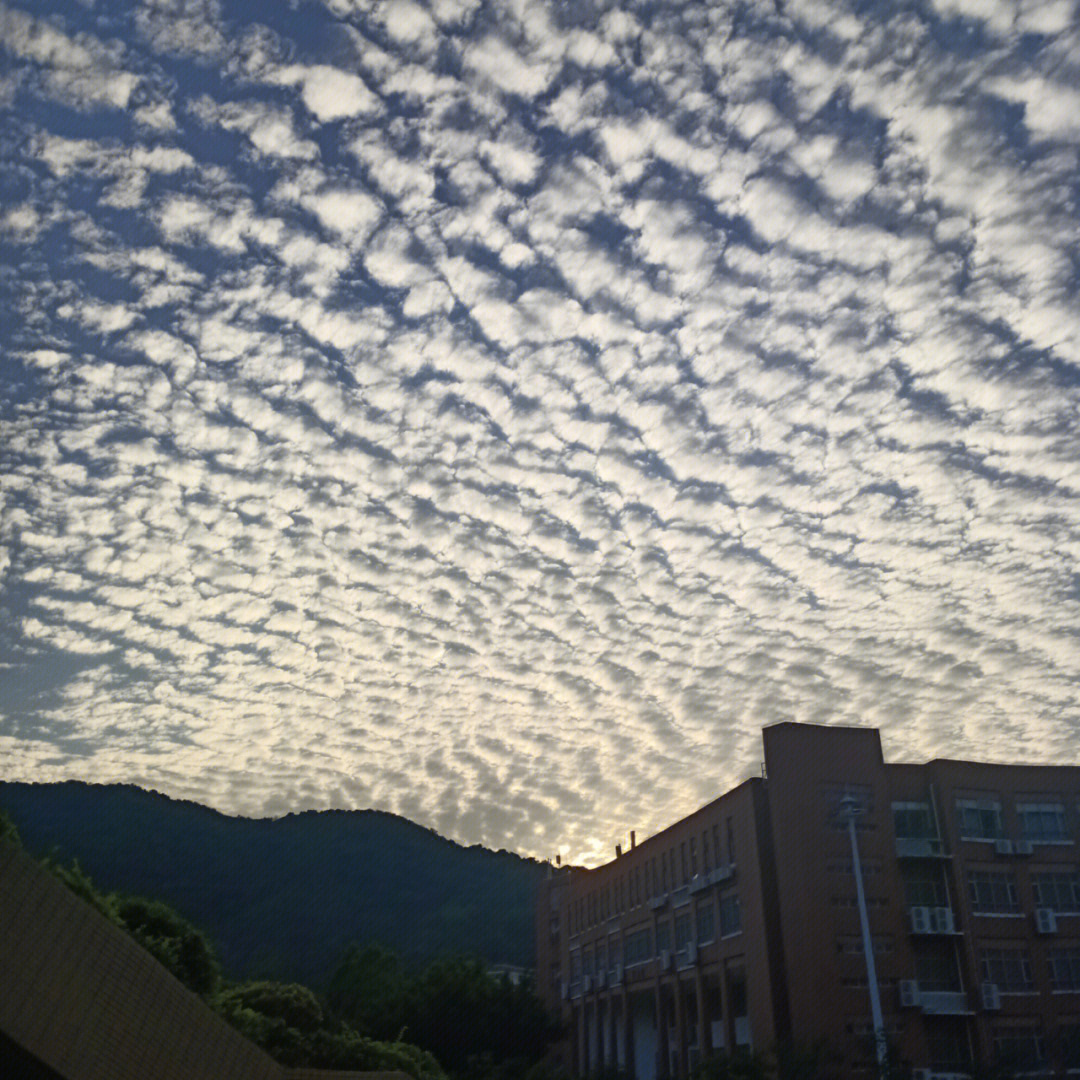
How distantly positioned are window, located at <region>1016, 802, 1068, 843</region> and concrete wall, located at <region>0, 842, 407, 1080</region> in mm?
41275

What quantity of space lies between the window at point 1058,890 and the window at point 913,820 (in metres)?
4.66

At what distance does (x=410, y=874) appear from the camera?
135 m

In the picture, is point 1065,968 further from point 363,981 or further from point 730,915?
point 363,981

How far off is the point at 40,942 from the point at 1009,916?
42107mm

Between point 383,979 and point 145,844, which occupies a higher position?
point 145,844

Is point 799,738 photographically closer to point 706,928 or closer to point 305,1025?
point 706,928

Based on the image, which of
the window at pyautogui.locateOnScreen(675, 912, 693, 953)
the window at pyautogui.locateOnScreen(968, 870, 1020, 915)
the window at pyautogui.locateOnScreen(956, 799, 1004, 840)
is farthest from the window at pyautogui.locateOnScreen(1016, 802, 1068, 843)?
the window at pyautogui.locateOnScreen(675, 912, 693, 953)

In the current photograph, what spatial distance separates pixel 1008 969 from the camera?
4269 cm

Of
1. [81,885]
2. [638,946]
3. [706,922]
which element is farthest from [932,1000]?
[81,885]

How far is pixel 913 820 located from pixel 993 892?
4069 millimetres

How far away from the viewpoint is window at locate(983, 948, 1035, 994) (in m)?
42.3

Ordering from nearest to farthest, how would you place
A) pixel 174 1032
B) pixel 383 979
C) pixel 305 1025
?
pixel 174 1032 → pixel 305 1025 → pixel 383 979

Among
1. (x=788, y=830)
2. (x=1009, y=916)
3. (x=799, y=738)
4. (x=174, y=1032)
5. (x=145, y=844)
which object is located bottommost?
(x=174, y=1032)

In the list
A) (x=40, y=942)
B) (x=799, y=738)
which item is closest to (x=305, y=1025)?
(x=40, y=942)
